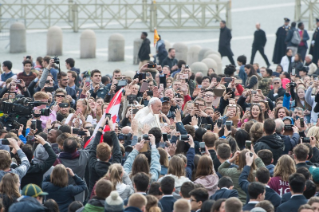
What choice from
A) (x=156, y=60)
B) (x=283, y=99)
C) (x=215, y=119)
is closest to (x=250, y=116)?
(x=215, y=119)

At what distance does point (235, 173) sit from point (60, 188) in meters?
Result: 2.21

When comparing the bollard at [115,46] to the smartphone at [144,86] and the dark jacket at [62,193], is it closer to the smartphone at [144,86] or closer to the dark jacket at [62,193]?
the smartphone at [144,86]

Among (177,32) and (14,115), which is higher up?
(177,32)

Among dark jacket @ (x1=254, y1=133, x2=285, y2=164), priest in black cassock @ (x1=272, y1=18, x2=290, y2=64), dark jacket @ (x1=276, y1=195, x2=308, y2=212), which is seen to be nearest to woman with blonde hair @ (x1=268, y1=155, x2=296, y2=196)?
dark jacket @ (x1=276, y1=195, x2=308, y2=212)

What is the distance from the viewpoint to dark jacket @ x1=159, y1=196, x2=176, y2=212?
7.71m

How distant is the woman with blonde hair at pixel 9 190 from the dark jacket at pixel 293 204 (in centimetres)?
300

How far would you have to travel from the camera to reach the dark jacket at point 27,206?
287 inches

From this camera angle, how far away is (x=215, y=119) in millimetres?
12578

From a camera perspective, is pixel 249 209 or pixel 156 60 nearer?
pixel 249 209

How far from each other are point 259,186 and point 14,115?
536cm

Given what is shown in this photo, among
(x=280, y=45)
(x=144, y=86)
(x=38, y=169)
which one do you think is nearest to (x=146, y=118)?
(x=144, y=86)

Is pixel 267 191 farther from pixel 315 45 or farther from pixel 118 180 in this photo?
pixel 315 45

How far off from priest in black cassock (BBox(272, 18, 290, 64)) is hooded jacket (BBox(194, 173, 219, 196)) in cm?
1696

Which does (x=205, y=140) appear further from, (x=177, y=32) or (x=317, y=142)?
(x=177, y=32)
